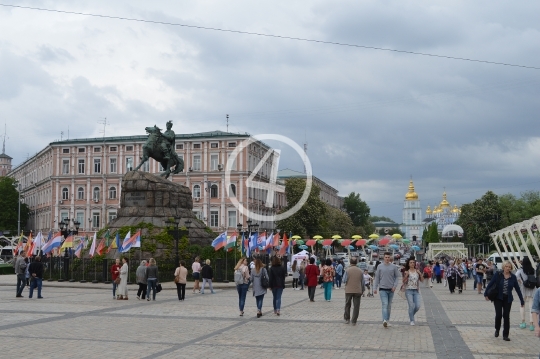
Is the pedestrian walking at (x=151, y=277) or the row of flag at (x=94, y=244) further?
the row of flag at (x=94, y=244)

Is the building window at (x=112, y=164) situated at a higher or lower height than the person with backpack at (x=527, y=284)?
higher

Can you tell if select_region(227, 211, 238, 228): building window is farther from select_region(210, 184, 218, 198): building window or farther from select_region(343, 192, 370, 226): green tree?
select_region(343, 192, 370, 226): green tree

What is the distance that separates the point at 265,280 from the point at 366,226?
117474 mm

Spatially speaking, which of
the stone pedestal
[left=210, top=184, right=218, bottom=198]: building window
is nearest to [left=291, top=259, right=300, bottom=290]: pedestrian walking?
the stone pedestal

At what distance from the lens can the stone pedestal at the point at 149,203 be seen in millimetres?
34500

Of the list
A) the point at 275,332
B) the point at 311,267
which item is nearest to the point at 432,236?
the point at 311,267

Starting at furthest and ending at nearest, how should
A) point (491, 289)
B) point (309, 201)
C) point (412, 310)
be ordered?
point (309, 201) → point (412, 310) → point (491, 289)

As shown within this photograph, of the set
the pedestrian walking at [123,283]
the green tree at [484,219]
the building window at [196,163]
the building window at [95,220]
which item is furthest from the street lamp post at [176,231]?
the green tree at [484,219]

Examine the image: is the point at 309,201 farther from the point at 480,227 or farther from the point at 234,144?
the point at 480,227

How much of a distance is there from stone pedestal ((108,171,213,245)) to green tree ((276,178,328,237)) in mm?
41956

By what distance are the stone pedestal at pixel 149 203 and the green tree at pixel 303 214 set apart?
42.0 m

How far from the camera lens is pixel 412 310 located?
15.2 meters

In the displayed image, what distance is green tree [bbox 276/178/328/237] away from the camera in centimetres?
7712

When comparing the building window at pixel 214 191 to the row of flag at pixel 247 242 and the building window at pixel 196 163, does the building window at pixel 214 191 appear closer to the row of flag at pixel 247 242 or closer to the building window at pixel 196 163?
the building window at pixel 196 163
